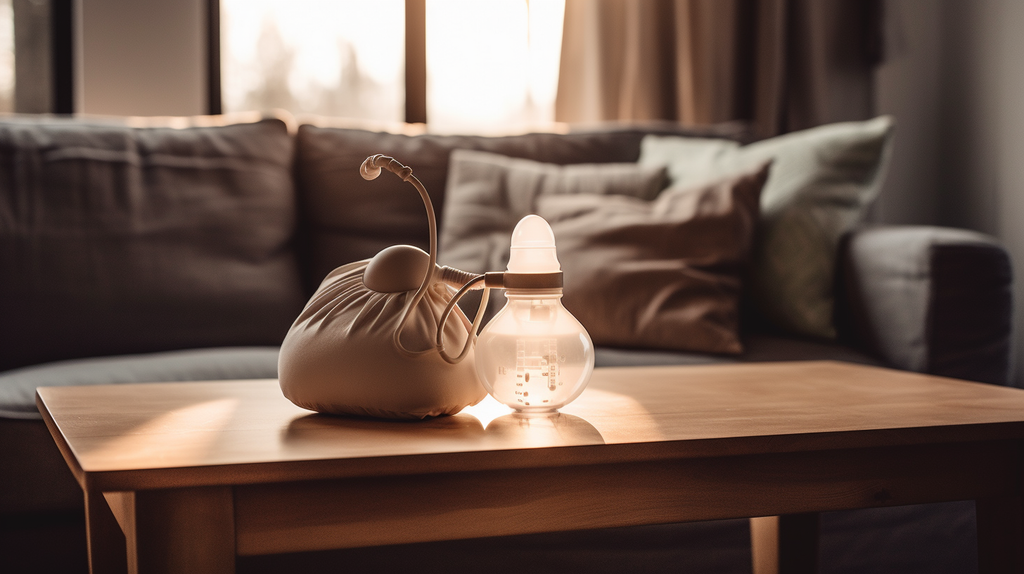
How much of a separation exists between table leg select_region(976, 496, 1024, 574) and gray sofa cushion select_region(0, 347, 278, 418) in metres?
0.98

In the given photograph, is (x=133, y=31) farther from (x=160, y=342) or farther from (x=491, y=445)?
(x=491, y=445)

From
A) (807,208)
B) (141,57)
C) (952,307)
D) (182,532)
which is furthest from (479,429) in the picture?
(141,57)

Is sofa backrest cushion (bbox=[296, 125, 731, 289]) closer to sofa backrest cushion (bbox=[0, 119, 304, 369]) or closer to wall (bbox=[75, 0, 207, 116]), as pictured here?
sofa backrest cushion (bbox=[0, 119, 304, 369])

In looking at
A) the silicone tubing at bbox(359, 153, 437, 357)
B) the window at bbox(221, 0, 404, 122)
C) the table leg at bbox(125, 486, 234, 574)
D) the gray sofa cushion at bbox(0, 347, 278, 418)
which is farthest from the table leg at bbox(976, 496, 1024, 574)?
the window at bbox(221, 0, 404, 122)

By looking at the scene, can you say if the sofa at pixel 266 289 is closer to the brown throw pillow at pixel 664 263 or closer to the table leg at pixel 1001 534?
the brown throw pillow at pixel 664 263

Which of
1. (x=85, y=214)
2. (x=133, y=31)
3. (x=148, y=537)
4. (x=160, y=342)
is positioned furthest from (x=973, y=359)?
(x=133, y=31)

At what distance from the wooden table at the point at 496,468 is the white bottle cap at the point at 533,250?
0.40ft

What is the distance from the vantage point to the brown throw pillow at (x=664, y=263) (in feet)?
4.80

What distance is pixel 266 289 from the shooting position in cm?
165

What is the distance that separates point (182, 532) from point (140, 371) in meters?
0.84

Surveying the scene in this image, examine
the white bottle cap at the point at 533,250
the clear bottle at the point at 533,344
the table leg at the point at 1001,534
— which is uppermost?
the white bottle cap at the point at 533,250

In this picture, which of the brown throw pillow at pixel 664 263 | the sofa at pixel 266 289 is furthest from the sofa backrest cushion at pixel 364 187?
the brown throw pillow at pixel 664 263

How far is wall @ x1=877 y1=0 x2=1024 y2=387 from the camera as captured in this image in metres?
2.47

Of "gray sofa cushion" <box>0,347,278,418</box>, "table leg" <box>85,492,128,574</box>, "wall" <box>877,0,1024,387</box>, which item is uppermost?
"wall" <box>877,0,1024,387</box>
